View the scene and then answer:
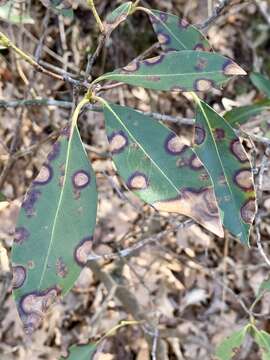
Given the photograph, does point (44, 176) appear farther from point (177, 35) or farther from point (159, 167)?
point (177, 35)

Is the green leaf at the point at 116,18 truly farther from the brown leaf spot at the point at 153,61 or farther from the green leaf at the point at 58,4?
the green leaf at the point at 58,4

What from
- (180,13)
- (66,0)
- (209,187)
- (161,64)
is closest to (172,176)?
(209,187)

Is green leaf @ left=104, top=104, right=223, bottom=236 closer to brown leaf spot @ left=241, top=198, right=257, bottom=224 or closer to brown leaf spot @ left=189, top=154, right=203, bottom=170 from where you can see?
brown leaf spot @ left=189, top=154, right=203, bottom=170

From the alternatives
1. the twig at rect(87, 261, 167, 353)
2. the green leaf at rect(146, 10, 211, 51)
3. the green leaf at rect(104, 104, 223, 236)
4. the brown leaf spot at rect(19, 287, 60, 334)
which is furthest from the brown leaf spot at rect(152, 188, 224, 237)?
the twig at rect(87, 261, 167, 353)

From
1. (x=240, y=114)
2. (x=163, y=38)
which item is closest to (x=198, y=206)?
(x=163, y=38)

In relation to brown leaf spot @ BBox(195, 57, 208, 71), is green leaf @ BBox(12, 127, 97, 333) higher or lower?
lower

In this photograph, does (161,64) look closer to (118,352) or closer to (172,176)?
(172,176)

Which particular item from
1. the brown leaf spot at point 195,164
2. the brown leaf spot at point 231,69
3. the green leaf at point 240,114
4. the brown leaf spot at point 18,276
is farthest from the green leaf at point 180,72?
the green leaf at point 240,114
